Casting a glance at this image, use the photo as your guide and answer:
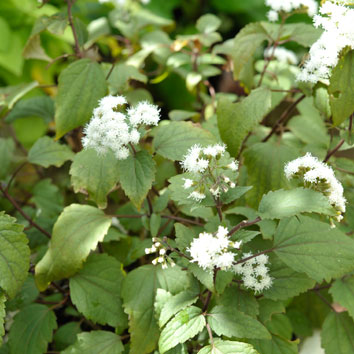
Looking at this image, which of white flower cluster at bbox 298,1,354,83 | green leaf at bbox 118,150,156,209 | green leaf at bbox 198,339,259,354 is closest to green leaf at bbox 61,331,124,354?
green leaf at bbox 198,339,259,354

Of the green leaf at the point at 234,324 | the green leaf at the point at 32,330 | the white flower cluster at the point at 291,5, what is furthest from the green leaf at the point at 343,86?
the green leaf at the point at 32,330

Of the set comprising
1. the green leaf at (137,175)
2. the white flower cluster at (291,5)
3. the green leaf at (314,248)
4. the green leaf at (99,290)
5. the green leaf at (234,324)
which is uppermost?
the white flower cluster at (291,5)

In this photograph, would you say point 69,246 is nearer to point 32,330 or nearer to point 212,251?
point 32,330

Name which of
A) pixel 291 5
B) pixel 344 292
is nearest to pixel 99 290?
pixel 344 292

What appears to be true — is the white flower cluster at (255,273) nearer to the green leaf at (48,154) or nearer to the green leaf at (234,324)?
the green leaf at (234,324)

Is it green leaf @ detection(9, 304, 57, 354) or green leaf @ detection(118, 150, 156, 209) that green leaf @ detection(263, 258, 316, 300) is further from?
green leaf @ detection(9, 304, 57, 354)

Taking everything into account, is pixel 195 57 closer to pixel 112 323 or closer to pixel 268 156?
pixel 268 156

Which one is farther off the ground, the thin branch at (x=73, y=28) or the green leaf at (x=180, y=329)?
the thin branch at (x=73, y=28)
